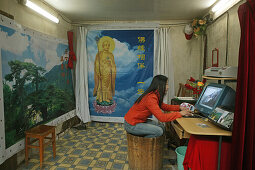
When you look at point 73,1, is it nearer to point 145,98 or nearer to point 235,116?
point 145,98

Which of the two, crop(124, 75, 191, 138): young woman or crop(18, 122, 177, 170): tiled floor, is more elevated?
crop(124, 75, 191, 138): young woman

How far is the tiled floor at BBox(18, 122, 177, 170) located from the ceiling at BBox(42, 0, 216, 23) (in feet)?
8.33

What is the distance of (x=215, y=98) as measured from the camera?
6.68 ft

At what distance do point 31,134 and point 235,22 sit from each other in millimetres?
3282

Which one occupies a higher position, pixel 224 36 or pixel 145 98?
pixel 224 36

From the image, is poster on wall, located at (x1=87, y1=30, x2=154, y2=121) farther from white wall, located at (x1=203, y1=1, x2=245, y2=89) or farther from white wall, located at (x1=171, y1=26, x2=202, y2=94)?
white wall, located at (x1=203, y1=1, x2=245, y2=89)

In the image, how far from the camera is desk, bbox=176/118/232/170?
161cm

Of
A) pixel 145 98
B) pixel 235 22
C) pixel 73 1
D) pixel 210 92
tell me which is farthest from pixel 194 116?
pixel 73 1

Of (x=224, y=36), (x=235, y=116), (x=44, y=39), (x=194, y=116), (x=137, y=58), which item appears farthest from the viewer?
(x=137, y=58)

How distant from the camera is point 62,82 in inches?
149

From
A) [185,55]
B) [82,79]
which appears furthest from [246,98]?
[82,79]

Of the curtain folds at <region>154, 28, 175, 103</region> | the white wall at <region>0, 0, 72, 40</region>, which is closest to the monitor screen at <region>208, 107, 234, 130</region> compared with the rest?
the curtain folds at <region>154, 28, 175, 103</region>

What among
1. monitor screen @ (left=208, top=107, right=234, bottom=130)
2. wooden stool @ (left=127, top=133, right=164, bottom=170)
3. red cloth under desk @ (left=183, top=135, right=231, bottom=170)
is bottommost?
wooden stool @ (left=127, top=133, right=164, bottom=170)

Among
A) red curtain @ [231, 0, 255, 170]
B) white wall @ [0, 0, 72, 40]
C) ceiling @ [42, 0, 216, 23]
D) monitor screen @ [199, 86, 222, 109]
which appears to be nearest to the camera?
red curtain @ [231, 0, 255, 170]
